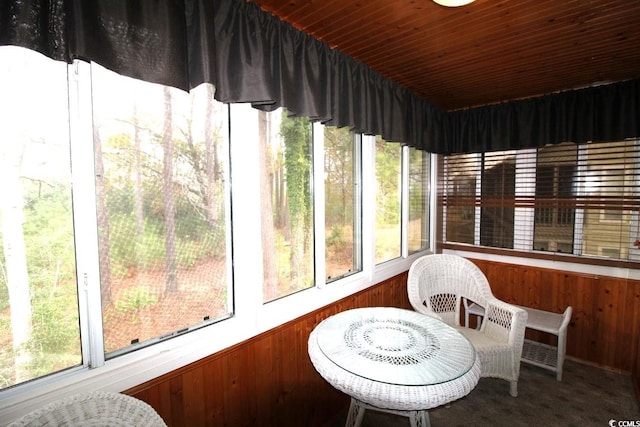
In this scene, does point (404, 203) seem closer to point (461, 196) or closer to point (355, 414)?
point (461, 196)

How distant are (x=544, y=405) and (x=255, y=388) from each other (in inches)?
77.3

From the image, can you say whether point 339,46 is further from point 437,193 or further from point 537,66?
point 437,193

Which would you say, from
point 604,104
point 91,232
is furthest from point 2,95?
point 604,104

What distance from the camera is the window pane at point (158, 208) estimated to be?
1.05 m

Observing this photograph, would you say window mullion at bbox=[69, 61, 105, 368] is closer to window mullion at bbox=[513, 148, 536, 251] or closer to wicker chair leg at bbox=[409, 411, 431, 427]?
wicker chair leg at bbox=[409, 411, 431, 427]

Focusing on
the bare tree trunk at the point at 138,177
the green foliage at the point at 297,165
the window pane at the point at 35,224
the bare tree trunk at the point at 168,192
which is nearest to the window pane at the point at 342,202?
the green foliage at the point at 297,165

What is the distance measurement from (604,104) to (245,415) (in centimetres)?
326

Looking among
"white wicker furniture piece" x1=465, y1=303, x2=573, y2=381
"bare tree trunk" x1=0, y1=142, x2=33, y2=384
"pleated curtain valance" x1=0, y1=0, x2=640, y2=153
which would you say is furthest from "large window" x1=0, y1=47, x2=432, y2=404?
"white wicker furniture piece" x1=465, y1=303, x2=573, y2=381

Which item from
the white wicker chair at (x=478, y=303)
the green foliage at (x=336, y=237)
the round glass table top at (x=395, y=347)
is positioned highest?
the green foliage at (x=336, y=237)

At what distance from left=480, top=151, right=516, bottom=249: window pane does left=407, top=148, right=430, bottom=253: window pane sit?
542 mm

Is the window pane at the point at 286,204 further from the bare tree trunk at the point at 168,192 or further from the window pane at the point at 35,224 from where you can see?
the window pane at the point at 35,224

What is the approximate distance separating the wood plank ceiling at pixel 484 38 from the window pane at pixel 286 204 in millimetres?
545

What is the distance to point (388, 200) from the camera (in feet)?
8.34

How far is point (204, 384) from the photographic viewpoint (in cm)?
126
